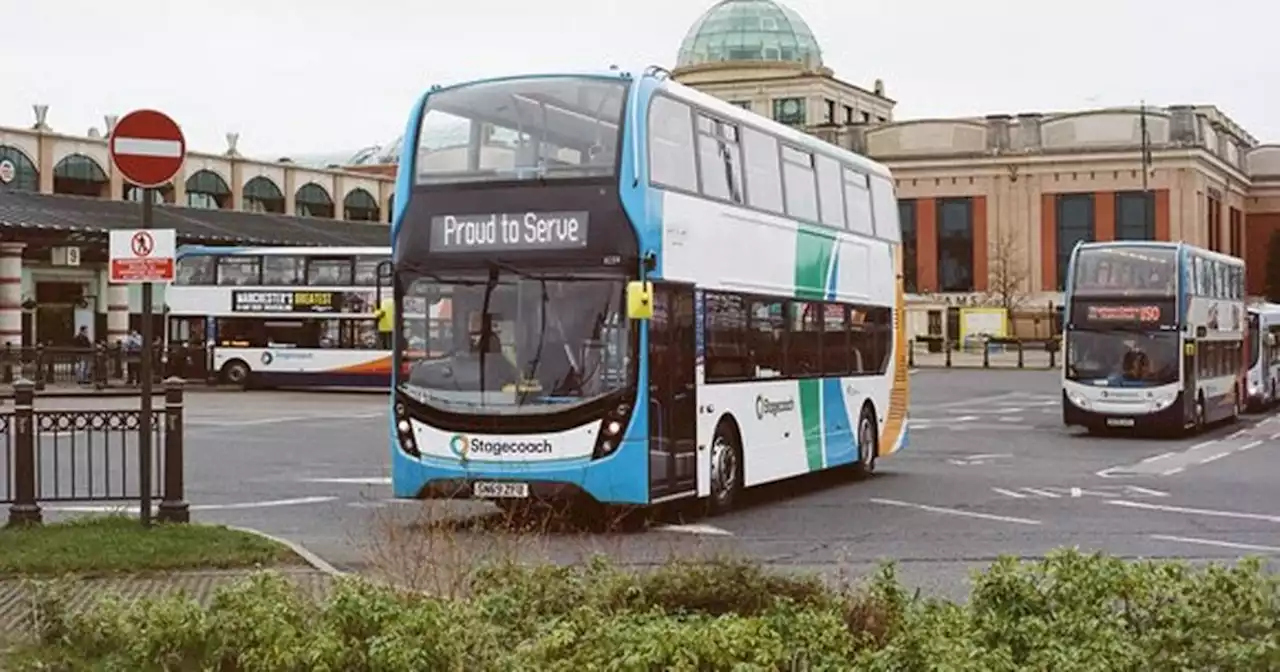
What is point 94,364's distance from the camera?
50.4m

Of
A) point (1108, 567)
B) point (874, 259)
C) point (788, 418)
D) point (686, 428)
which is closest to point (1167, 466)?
point (874, 259)

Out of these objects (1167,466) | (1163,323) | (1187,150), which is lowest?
(1167,466)

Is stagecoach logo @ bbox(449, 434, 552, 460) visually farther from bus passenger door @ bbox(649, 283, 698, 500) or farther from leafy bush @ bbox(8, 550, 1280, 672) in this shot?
leafy bush @ bbox(8, 550, 1280, 672)

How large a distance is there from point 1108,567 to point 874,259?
15.3 m

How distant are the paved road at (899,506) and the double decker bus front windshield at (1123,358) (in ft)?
4.12

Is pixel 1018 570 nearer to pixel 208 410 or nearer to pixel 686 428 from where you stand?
pixel 686 428

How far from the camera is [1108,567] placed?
25.8 ft

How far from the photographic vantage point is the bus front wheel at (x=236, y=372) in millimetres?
51438

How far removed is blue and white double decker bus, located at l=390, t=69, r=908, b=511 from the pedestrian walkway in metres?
3.24

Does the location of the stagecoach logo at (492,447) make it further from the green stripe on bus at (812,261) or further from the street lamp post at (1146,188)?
the street lamp post at (1146,188)

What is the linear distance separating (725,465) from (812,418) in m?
2.84

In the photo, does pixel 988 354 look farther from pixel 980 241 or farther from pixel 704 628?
pixel 704 628

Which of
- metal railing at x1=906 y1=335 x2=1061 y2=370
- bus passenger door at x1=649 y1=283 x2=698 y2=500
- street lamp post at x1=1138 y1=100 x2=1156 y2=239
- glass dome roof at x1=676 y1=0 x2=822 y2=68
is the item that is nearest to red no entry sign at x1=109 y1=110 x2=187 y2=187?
bus passenger door at x1=649 y1=283 x2=698 y2=500

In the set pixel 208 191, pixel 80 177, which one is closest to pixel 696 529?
pixel 80 177
